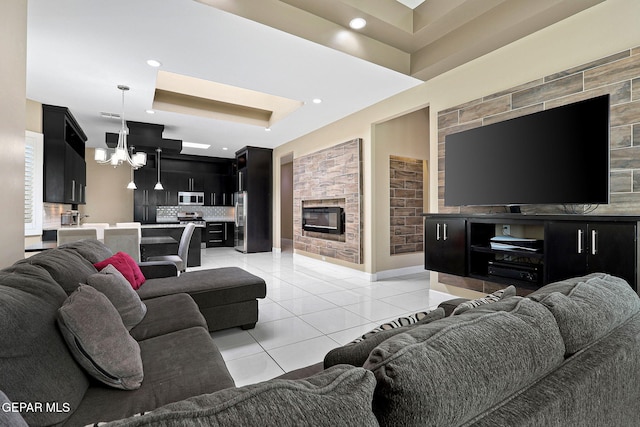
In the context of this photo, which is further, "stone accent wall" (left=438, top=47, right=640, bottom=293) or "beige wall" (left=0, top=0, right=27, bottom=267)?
"stone accent wall" (left=438, top=47, right=640, bottom=293)

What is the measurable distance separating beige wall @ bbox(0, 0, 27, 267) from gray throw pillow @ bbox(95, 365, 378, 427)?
2163 mm

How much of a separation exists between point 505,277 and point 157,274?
344cm

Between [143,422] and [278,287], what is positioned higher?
[143,422]

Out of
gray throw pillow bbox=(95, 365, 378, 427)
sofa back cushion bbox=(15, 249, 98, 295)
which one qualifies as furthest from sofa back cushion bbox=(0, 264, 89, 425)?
gray throw pillow bbox=(95, 365, 378, 427)

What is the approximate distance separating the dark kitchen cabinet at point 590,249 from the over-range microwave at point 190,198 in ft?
28.3

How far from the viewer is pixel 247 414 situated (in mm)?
444

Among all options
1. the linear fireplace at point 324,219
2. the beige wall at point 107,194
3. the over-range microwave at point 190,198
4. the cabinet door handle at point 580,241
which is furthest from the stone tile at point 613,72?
the beige wall at point 107,194

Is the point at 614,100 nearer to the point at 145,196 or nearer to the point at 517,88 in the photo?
the point at 517,88

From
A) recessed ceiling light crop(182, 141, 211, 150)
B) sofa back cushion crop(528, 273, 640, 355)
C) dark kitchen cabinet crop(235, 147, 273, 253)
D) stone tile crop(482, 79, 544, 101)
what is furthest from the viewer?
dark kitchen cabinet crop(235, 147, 273, 253)

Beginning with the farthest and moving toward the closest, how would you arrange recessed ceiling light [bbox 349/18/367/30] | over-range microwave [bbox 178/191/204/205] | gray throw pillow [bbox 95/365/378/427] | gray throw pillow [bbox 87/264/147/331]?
1. over-range microwave [bbox 178/191/204/205]
2. recessed ceiling light [bbox 349/18/367/30]
3. gray throw pillow [bbox 87/264/147/331]
4. gray throw pillow [bbox 95/365/378/427]

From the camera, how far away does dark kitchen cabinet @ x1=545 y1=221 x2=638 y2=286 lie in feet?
6.70

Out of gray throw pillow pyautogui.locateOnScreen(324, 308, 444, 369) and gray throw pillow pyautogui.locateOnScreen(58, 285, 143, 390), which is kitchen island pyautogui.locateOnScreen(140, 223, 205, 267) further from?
gray throw pillow pyautogui.locateOnScreen(324, 308, 444, 369)

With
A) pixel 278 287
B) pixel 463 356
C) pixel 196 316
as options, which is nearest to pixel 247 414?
pixel 463 356

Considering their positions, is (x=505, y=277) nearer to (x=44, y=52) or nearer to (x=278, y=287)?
(x=278, y=287)
